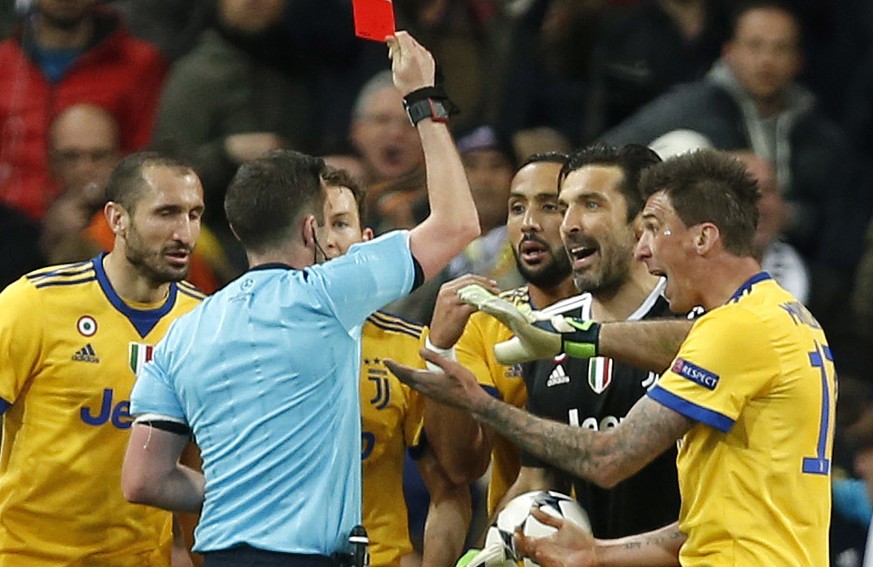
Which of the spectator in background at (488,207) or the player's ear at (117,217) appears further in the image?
the spectator in background at (488,207)

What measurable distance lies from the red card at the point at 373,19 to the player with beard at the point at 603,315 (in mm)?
1152

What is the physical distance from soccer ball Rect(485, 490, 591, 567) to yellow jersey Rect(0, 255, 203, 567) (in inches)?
48.9

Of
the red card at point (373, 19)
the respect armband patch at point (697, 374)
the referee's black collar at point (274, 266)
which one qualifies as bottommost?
the respect armband patch at point (697, 374)

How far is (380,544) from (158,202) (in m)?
1.41

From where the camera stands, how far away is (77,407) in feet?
21.7

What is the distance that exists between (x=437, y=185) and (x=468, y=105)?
4.50m

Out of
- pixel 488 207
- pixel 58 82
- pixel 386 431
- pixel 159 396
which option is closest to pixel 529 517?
pixel 386 431

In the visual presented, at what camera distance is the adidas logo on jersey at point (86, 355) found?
664cm

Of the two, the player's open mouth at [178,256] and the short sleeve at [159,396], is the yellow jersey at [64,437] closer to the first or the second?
the player's open mouth at [178,256]

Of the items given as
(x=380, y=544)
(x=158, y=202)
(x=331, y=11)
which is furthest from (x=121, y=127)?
(x=380, y=544)

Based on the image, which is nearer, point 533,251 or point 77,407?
point 77,407

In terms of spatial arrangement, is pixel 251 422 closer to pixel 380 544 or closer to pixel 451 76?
pixel 380 544

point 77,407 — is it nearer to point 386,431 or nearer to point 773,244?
point 386,431

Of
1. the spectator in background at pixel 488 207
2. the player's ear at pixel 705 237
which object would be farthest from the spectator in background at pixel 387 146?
the player's ear at pixel 705 237
